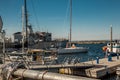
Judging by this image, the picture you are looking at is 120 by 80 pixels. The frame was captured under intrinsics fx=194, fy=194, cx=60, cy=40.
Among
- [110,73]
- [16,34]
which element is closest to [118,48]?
[110,73]

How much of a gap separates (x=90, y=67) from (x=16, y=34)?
98503 millimetres

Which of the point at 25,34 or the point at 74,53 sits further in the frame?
the point at 74,53

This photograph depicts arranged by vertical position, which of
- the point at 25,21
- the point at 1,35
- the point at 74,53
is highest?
the point at 25,21

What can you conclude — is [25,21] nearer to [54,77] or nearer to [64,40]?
[54,77]

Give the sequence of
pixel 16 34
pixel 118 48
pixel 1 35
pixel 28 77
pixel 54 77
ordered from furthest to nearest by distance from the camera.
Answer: pixel 16 34 < pixel 118 48 < pixel 1 35 < pixel 28 77 < pixel 54 77

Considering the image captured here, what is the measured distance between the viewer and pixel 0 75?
30.5 feet

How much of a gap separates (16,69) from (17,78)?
53 cm

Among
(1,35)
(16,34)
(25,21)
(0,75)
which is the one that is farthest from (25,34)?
(16,34)

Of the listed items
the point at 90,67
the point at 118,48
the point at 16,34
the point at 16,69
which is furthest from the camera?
the point at 16,34

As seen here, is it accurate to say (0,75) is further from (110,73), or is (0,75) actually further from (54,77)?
(110,73)

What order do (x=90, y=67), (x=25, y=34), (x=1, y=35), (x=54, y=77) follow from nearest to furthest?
(x=54, y=77), (x=1, y=35), (x=90, y=67), (x=25, y=34)

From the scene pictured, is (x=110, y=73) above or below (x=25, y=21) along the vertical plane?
below

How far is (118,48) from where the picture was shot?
67375 mm

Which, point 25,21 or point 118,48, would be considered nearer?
point 25,21
